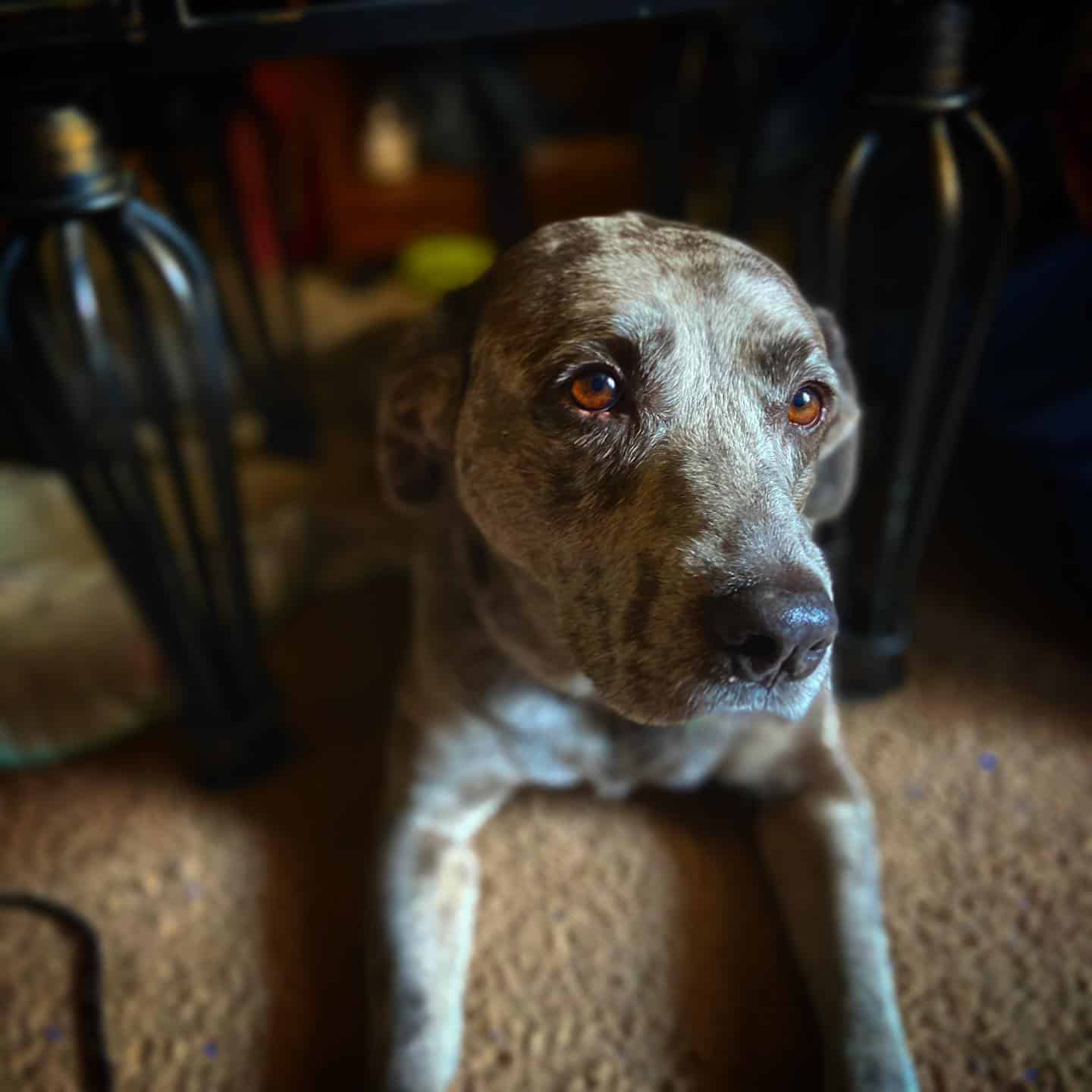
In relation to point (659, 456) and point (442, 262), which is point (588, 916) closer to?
point (659, 456)

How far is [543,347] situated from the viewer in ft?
3.01

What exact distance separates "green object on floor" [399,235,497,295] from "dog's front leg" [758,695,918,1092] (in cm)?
181

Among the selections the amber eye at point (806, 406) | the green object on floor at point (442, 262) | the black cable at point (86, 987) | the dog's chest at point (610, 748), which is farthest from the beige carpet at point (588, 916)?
the green object on floor at point (442, 262)

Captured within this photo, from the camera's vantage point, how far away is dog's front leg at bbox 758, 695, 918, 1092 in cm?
101

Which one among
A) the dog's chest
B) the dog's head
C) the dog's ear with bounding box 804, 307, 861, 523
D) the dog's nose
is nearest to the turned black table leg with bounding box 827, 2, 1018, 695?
the dog's ear with bounding box 804, 307, 861, 523

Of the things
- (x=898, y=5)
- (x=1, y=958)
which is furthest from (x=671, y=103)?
(x=1, y=958)

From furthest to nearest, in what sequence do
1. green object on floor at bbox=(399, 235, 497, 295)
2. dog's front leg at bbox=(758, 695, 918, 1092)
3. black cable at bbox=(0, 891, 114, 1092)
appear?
green object on floor at bbox=(399, 235, 497, 295), black cable at bbox=(0, 891, 114, 1092), dog's front leg at bbox=(758, 695, 918, 1092)

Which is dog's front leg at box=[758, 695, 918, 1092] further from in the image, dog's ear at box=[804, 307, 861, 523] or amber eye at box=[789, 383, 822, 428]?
amber eye at box=[789, 383, 822, 428]

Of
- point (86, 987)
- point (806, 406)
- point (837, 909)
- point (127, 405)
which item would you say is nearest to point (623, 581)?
point (806, 406)

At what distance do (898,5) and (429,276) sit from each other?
1814 millimetres

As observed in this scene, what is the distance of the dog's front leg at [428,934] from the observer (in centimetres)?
104

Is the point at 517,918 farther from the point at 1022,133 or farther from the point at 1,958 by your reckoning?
the point at 1022,133

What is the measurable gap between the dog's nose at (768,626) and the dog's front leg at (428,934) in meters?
0.55

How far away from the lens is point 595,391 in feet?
2.99
